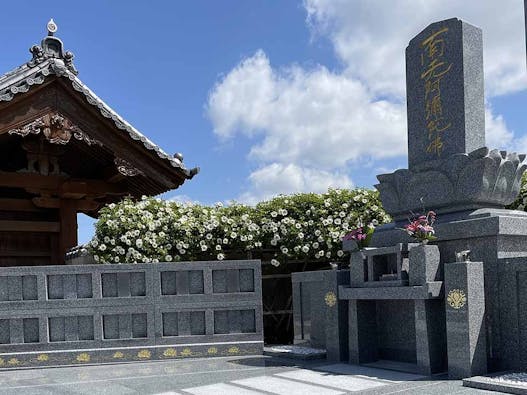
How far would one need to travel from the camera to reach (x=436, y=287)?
7.81 meters

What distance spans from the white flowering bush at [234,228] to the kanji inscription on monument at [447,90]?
13.1ft

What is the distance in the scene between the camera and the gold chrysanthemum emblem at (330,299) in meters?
9.42

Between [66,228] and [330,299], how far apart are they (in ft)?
23.6

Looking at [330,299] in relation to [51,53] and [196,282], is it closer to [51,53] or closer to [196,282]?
[196,282]

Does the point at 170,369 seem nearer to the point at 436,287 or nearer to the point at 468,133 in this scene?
the point at 436,287

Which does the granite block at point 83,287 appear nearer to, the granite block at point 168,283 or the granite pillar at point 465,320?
the granite block at point 168,283

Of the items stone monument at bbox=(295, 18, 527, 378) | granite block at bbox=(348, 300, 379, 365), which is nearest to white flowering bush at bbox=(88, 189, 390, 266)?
stone monument at bbox=(295, 18, 527, 378)

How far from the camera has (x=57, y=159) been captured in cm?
1369

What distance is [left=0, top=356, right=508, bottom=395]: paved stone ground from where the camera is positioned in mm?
7250

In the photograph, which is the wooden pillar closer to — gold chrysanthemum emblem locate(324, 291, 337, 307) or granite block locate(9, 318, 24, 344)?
granite block locate(9, 318, 24, 344)

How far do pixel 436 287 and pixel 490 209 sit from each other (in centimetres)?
154

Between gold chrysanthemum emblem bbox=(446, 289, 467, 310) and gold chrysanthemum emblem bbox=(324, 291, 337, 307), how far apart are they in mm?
2190

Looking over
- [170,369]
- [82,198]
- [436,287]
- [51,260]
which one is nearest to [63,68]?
[82,198]

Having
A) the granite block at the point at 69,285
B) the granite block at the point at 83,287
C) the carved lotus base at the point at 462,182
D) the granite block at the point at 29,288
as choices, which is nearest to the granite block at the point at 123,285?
the granite block at the point at 83,287
